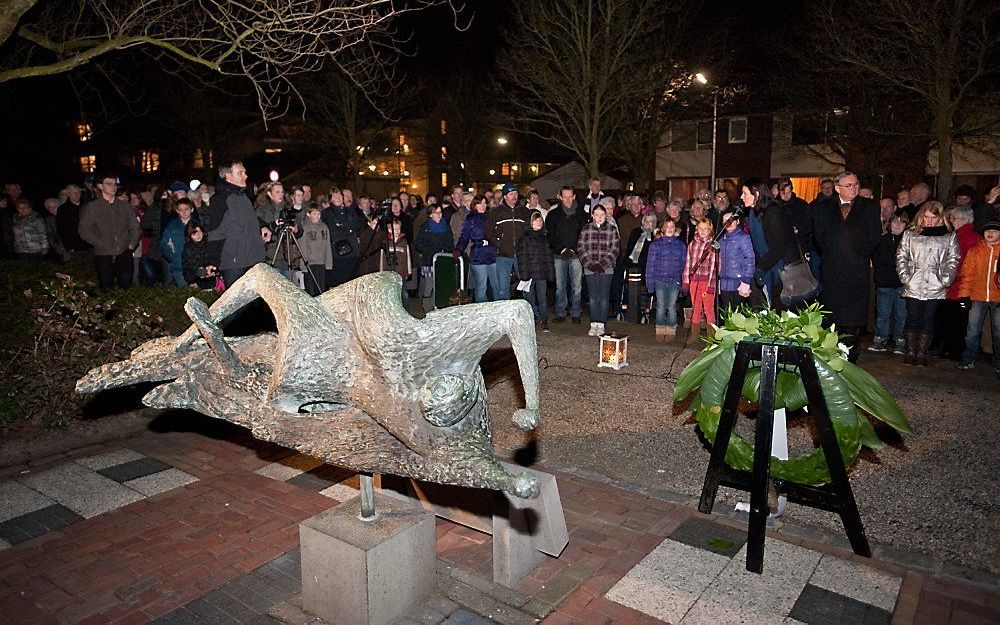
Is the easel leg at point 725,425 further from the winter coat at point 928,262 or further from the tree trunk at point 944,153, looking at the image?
the tree trunk at point 944,153

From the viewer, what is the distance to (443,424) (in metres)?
2.79

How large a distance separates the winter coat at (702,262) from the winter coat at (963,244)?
2.76 metres

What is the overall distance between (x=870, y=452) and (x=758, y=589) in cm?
273

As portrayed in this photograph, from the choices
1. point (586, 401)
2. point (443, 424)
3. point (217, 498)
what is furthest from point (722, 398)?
point (217, 498)

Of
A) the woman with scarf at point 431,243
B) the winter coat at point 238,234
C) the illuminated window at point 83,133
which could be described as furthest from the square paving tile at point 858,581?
the illuminated window at point 83,133

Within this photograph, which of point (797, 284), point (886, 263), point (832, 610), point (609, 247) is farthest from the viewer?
point (609, 247)

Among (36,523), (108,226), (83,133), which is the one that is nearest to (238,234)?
(36,523)

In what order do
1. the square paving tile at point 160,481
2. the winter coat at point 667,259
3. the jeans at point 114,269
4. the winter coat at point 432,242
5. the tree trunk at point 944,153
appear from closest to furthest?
the square paving tile at point 160,481
the winter coat at point 667,259
the jeans at point 114,269
the winter coat at point 432,242
the tree trunk at point 944,153

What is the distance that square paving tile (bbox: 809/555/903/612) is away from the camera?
3.86 m

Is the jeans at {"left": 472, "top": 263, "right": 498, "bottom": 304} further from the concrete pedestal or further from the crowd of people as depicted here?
the concrete pedestal

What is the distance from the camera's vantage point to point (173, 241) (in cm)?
1099

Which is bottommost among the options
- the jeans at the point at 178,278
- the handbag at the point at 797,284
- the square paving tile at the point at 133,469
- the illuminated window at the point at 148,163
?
the square paving tile at the point at 133,469

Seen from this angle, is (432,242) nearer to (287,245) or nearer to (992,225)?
(287,245)

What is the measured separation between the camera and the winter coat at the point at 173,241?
432 inches
